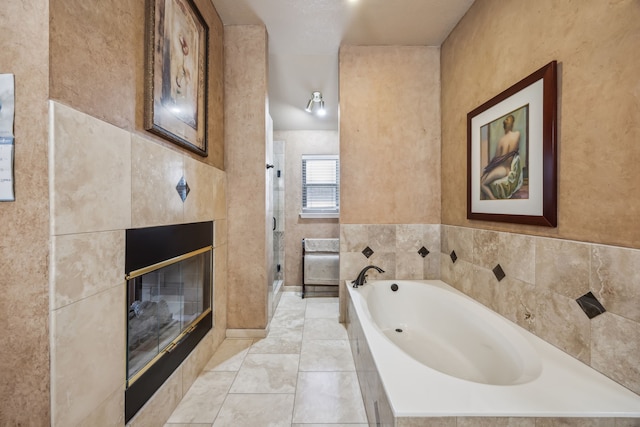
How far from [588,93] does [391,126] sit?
4.84ft

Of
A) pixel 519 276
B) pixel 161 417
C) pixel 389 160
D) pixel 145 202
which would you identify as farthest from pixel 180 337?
pixel 389 160

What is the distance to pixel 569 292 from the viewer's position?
1.17 meters

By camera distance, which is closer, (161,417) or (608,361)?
(608,361)

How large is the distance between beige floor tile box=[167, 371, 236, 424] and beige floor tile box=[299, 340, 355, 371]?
54 cm

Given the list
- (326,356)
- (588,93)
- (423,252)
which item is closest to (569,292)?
(588,93)

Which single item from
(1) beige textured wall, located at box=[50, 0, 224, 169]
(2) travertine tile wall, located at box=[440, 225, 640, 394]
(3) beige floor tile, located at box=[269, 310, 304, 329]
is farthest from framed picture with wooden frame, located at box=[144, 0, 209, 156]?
(2) travertine tile wall, located at box=[440, 225, 640, 394]

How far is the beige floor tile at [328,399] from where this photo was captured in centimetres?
138

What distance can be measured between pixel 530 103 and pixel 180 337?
2458 mm

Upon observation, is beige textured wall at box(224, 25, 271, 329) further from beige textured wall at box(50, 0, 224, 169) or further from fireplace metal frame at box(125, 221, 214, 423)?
beige textured wall at box(50, 0, 224, 169)

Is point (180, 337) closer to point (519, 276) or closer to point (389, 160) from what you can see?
point (519, 276)

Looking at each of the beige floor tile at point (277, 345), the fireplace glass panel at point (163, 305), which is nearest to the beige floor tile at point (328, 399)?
the beige floor tile at point (277, 345)

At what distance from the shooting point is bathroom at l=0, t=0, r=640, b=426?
0.75m

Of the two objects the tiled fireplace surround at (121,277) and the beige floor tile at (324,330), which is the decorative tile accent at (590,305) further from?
the beige floor tile at (324,330)

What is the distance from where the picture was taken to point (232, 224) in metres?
2.26
